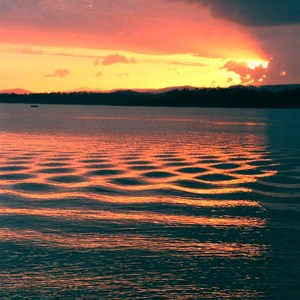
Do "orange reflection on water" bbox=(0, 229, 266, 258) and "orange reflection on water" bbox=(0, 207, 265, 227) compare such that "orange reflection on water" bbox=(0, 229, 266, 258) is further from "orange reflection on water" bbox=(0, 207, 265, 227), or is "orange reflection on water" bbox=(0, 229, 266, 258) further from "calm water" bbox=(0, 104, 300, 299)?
"orange reflection on water" bbox=(0, 207, 265, 227)

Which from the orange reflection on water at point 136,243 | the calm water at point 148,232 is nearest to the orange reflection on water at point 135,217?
the calm water at point 148,232

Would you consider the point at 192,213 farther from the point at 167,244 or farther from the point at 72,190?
the point at 72,190

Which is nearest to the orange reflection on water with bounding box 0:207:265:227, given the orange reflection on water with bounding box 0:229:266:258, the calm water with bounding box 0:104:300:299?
the calm water with bounding box 0:104:300:299

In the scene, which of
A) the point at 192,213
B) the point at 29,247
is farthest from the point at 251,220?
the point at 29,247

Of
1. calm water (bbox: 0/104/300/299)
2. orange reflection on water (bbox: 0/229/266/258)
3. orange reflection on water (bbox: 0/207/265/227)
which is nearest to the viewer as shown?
calm water (bbox: 0/104/300/299)

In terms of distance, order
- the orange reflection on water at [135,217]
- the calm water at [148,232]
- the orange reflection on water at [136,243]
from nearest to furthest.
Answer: the calm water at [148,232]
the orange reflection on water at [136,243]
the orange reflection on water at [135,217]

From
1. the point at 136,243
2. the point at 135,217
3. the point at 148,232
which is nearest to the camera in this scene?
the point at 136,243

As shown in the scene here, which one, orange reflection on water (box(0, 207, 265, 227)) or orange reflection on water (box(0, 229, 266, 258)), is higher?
orange reflection on water (box(0, 207, 265, 227))

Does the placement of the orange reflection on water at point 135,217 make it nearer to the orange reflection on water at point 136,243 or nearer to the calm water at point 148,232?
the calm water at point 148,232

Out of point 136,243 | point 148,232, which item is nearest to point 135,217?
point 148,232

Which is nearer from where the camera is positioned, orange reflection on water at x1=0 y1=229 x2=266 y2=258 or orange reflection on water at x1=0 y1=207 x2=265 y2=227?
orange reflection on water at x1=0 y1=229 x2=266 y2=258

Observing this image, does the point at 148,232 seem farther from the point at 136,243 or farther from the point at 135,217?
the point at 135,217

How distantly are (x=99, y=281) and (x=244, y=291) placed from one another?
100 inches

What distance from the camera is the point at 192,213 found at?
15.4m
